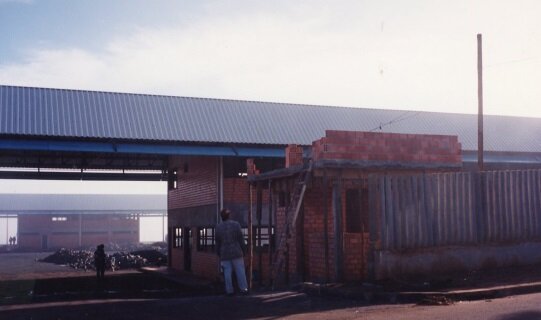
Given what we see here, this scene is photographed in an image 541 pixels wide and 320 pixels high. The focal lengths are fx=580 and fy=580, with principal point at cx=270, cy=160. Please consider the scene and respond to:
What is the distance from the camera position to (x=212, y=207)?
2209 cm

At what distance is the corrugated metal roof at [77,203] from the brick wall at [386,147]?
5853 centimetres

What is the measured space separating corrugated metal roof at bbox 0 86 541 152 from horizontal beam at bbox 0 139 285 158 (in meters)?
0.27

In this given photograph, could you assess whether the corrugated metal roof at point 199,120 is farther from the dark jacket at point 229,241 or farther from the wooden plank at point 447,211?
the dark jacket at point 229,241

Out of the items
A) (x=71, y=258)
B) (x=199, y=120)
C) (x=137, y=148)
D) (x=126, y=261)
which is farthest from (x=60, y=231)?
(x=137, y=148)

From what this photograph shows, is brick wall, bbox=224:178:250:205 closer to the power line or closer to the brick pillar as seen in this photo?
the brick pillar

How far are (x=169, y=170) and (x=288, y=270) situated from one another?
16698mm

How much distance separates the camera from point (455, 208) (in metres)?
12.5

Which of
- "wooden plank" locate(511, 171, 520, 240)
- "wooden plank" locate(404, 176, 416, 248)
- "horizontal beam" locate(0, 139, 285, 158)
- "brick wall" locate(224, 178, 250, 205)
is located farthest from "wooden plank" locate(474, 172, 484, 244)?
"brick wall" locate(224, 178, 250, 205)

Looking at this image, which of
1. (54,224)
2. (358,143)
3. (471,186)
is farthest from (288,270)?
(54,224)

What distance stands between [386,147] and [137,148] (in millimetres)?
10573

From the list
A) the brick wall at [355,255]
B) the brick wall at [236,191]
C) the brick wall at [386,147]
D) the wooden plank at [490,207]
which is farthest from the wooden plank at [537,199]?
the brick wall at [236,191]

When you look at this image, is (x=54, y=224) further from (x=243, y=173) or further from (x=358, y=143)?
(x=358, y=143)

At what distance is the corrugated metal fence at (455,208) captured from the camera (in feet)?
38.6

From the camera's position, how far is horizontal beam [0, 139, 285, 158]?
19359 millimetres
